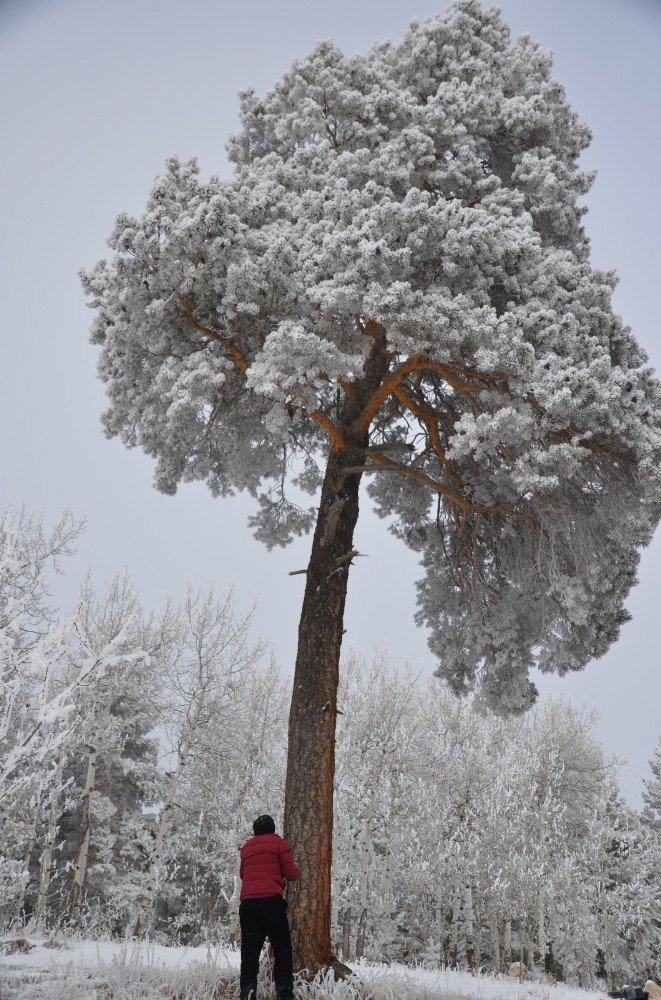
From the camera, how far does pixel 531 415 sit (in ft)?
19.3

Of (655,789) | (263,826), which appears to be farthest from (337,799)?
(655,789)

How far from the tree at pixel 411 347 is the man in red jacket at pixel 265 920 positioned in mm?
821

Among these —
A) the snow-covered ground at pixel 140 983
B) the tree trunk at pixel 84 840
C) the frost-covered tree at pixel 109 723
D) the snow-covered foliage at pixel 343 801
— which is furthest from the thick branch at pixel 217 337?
the tree trunk at pixel 84 840

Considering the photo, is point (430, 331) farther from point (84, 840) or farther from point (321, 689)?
point (84, 840)

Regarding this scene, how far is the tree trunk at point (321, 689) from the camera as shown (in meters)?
5.59

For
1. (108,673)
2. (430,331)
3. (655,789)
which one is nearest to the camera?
(430,331)

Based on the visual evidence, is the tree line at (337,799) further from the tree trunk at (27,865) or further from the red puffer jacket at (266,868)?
the red puffer jacket at (266,868)

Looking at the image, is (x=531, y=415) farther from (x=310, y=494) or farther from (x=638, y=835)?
(x=638, y=835)

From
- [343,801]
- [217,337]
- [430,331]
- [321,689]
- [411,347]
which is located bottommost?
[343,801]

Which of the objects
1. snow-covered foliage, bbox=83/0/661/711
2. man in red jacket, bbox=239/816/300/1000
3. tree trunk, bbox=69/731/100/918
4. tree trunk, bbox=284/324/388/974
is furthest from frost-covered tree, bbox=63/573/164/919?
man in red jacket, bbox=239/816/300/1000

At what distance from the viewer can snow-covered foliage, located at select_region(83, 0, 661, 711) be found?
5867 millimetres

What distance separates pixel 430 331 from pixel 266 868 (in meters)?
4.48

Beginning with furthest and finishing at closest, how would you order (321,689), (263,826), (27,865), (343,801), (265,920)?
(343,801) < (27,865) < (321,689) < (263,826) < (265,920)

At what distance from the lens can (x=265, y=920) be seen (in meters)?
A: 4.74
